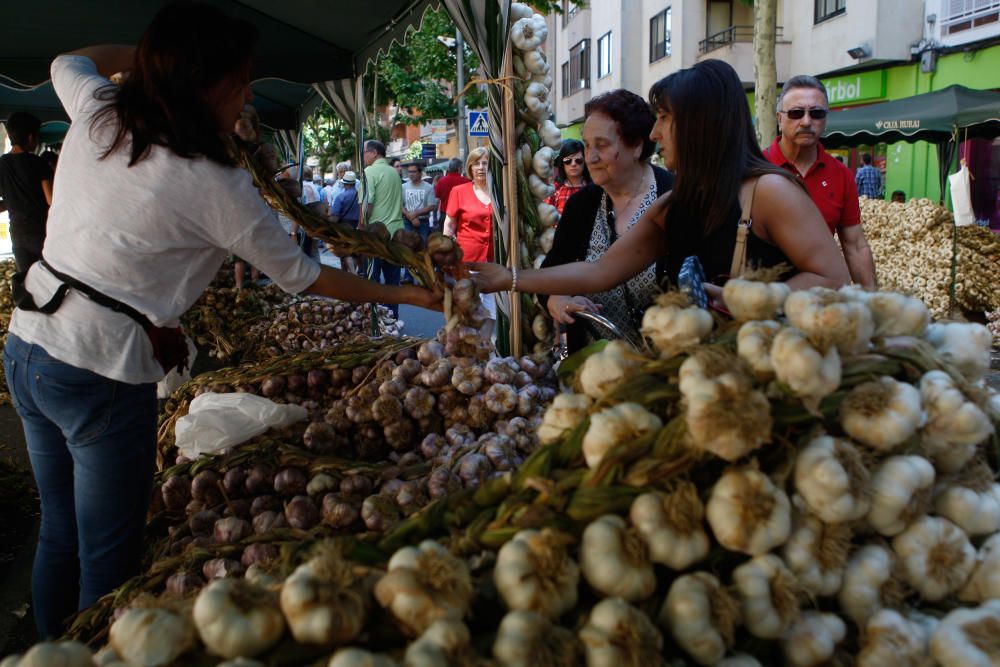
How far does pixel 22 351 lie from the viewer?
1.83 meters

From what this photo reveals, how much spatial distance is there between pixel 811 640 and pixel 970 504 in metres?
0.32

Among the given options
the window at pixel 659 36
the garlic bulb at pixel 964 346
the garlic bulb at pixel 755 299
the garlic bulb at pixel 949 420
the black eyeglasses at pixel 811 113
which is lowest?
the garlic bulb at pixel 949 420

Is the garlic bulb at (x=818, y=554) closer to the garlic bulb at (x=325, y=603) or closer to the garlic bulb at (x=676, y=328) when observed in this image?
the garlic bulb at (x=676, y=328)

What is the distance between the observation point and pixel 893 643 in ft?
3.20

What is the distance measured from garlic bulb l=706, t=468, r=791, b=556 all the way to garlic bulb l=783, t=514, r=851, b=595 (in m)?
0.03

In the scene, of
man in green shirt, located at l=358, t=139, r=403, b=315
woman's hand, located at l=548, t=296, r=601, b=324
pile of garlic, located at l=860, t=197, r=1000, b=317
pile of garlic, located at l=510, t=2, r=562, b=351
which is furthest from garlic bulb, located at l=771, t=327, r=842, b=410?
pile of garlic, located at l=860, t=197, r=1000, b=317

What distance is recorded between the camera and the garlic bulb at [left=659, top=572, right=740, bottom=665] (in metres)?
0.92

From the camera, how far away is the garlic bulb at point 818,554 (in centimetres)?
99

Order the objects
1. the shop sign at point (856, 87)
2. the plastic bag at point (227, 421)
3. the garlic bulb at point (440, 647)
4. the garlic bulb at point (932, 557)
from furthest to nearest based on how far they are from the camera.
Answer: the shop sign at point (856, 87) → the plastic bag at point (227, 421) → the garlic bulb at point (932, 557) → the garlic bulb at point (440, 647)

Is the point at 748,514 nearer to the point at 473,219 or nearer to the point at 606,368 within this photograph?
the point at 606,368

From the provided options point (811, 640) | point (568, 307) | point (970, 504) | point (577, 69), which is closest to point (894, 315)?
point (970, 504)

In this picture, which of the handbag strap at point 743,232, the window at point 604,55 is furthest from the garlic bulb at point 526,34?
the window at point 604,55

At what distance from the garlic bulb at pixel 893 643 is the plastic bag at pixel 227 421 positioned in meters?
1.87

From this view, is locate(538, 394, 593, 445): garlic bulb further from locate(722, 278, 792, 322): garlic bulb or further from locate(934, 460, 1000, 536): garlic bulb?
locate(934, 460, 1000, 536): garlic bulb
